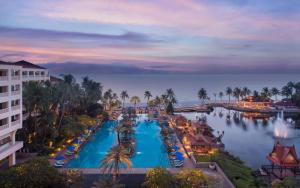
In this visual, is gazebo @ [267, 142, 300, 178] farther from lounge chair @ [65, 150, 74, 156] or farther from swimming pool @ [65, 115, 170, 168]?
lounge chair @ [65, 150, 74, 156]

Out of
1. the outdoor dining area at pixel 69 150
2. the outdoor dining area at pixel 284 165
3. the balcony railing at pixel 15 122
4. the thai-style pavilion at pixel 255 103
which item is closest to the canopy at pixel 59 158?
the outdoor dining area at pixel 69 150

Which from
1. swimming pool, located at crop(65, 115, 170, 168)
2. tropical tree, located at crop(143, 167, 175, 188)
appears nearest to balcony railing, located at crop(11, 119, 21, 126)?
swimming pool, located at crop(65, 115, 170, 168)

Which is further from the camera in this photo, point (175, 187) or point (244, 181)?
point (244, 181)

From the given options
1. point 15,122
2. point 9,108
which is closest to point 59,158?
point 15,122

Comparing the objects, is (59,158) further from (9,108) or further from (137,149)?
(137,149)

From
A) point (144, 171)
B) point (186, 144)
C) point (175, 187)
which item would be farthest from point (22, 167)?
point (186, 144)

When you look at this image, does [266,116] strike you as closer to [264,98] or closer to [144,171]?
[264,98]

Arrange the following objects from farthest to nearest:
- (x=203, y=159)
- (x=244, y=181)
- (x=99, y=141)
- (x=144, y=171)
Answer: (x=99, y=141)
(x=203, y=159)
(x=144, y=171)
(x=244, y=181)
